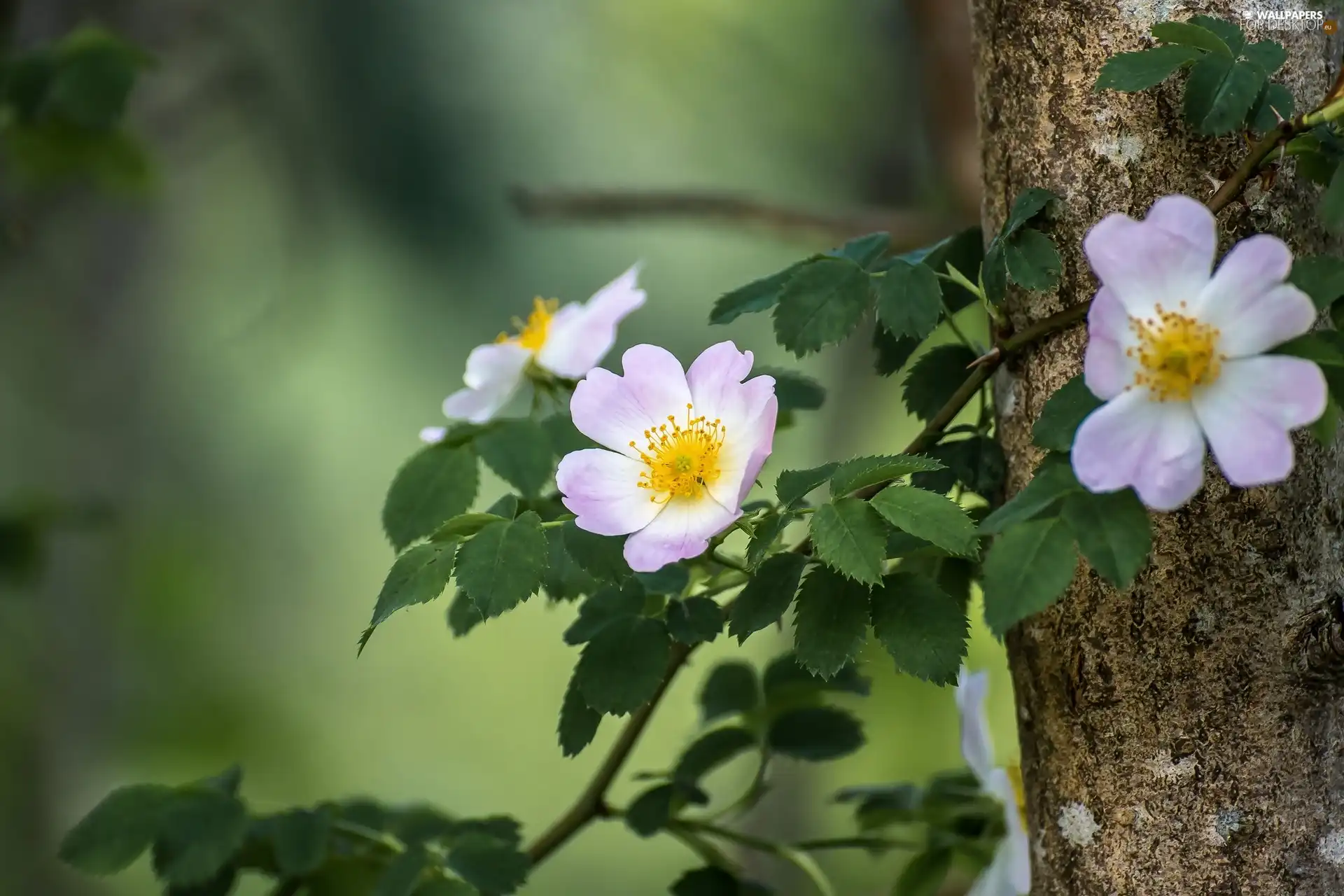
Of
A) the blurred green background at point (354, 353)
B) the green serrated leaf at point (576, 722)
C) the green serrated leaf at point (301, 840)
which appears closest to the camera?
the green serrated leaf at point (576, 722)

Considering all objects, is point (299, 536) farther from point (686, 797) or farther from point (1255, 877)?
point (1255, 877)

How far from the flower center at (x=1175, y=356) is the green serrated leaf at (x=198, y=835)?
56cm

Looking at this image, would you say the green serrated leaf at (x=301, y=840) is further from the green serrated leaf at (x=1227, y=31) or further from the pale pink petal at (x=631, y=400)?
the green serrated leaf at (x=1227, y=31)

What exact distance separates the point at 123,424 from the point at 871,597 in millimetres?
2540

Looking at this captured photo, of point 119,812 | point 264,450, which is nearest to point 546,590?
point 119,812

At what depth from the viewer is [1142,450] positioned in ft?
1.42

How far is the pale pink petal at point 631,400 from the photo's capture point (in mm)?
559

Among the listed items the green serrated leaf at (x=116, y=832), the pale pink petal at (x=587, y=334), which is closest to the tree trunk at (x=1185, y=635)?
the pale pink petal at (x=587, y=334)

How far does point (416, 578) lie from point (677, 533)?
0.11 meters

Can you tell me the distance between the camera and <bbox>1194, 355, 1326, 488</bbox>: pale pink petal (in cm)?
41

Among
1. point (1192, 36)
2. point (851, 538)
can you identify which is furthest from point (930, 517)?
point (1192, 36)

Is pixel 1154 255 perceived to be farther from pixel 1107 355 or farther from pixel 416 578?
pixel 416 578

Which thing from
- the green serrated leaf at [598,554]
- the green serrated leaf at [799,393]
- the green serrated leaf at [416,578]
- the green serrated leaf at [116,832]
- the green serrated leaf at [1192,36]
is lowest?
the green serrated leaf at [116,832]

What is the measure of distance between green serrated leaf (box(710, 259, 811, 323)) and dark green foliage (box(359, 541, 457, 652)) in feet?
0.63
